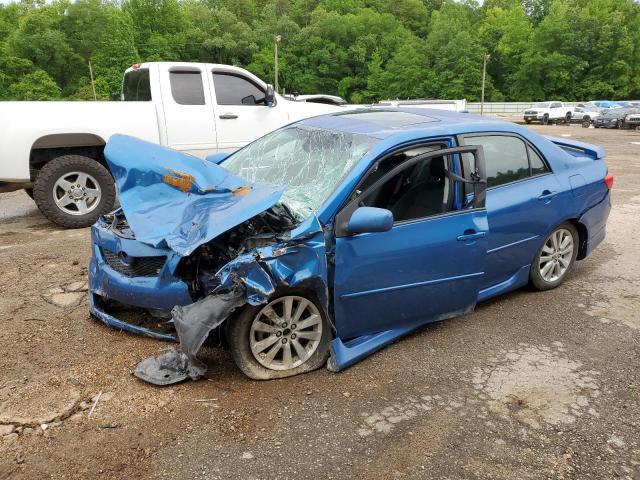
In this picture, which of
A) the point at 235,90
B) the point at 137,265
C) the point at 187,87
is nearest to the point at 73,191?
the point at 187,87

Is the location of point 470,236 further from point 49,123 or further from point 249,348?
point 49,123

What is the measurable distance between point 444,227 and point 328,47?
97.9m

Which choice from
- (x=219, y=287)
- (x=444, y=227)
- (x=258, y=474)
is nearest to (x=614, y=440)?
(x=444, y=227)

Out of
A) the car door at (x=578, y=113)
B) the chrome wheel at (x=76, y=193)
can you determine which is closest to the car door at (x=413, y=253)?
the chrome wheel at (x=76, y=193)

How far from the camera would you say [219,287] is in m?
3.03

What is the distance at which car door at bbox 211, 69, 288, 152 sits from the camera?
7910 mm

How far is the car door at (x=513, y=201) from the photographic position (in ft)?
13.2

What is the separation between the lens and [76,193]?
22.3 ft

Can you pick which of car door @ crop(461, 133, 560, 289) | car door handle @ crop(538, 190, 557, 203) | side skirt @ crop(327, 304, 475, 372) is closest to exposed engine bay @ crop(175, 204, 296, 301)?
side skirt @ crop(327, 304, 475, 372)

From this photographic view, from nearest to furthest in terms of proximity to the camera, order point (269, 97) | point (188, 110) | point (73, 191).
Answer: point (73, 191) → point (188, 110) → point (269, 97)

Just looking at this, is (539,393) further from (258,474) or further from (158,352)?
(158,352)

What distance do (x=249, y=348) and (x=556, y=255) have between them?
294 cm

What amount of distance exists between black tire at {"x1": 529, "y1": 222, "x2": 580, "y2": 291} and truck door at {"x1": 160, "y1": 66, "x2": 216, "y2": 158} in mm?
4914

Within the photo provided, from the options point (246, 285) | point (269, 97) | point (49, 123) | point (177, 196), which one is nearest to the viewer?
point (246, 285)
